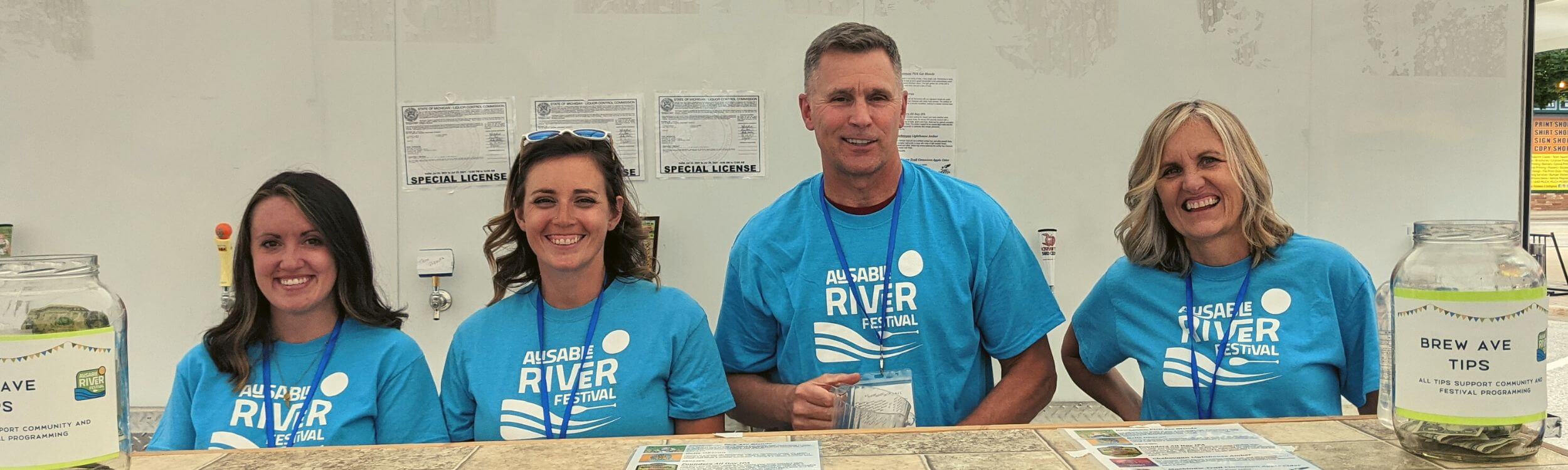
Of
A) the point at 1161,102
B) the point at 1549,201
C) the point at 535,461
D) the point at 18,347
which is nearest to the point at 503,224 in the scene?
the point at 535,461

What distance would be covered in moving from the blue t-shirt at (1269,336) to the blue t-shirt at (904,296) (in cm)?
26

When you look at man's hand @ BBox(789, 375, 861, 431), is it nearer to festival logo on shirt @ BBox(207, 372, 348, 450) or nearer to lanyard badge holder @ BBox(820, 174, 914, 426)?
lanyard badge holder @ BBox(820, 174, 914, 426)

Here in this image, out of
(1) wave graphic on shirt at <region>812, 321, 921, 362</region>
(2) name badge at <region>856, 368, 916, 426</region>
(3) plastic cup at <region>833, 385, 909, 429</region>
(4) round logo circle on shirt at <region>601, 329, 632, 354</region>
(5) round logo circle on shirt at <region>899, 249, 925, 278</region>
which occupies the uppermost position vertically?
(5) round logo circle on shirt at <region>899, 249, 925, 278</region>

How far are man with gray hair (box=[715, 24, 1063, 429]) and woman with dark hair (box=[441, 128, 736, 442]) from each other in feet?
0.66

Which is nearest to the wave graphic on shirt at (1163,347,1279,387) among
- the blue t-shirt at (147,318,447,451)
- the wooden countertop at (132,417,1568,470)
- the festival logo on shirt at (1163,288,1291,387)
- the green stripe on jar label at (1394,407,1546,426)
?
the festival logo on shirt at (1163,288,1291,387)

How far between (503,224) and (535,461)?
836mm

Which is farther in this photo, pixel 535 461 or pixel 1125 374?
pixel 1125 374

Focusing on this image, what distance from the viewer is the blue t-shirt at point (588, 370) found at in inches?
61.8

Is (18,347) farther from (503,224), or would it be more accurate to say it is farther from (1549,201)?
(1549,201)

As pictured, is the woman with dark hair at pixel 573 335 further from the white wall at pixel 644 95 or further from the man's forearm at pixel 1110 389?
the white wall at pixel 644 95

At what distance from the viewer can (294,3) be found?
291 cm

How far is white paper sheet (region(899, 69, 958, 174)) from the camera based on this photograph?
300cm

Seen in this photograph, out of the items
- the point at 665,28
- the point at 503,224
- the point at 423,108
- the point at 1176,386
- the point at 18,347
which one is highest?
the point at 665,28

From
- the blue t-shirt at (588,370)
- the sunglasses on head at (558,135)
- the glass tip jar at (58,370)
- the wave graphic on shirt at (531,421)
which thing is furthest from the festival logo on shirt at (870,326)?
the glass tip jar at (58,370)
